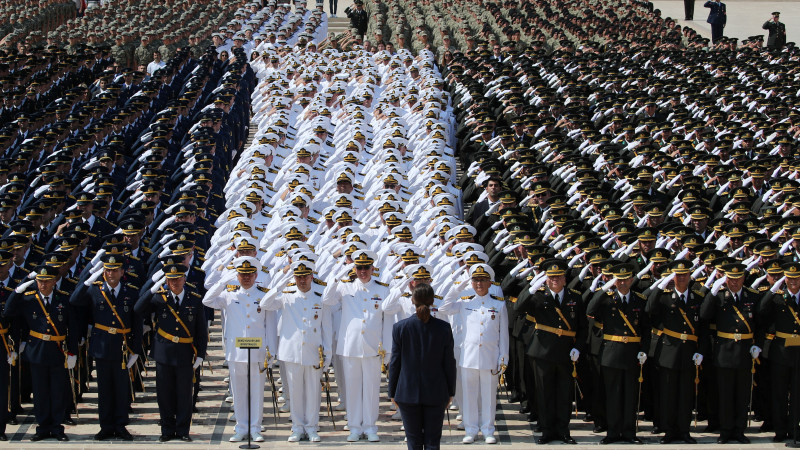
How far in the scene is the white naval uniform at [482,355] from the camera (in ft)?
39.6

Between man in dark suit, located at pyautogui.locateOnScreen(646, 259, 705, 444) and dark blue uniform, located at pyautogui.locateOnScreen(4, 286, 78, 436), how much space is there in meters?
5.85

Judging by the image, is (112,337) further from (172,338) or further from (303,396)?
(303,396)

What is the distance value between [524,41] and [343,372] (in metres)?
18.9

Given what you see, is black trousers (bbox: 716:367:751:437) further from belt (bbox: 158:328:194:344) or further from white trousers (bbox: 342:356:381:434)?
belt (bbox: 158:328:194:344)

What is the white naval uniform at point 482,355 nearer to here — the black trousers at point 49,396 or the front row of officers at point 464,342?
the front row of officers at point 464,342

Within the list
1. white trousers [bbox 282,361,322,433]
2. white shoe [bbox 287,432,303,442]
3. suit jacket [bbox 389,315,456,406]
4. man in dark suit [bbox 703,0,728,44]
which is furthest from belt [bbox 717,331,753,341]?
man in dark suit [bbox 703,0,728,44]

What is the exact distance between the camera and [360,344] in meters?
12.2

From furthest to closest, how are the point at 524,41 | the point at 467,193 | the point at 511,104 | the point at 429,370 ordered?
1. the point at 524,41
2. the point at 511,104
3. the point at 467,193
4. the point at 429,370

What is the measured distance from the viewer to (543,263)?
12172 millimetres

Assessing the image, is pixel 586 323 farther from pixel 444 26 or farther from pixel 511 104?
pixel 444 26

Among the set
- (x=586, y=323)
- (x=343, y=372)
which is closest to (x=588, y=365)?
(x=586, y=323)

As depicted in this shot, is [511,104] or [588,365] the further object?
[511,104]

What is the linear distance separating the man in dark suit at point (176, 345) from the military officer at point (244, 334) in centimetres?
25

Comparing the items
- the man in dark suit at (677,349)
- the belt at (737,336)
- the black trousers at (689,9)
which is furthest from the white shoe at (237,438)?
the black trousers at (689,9)
